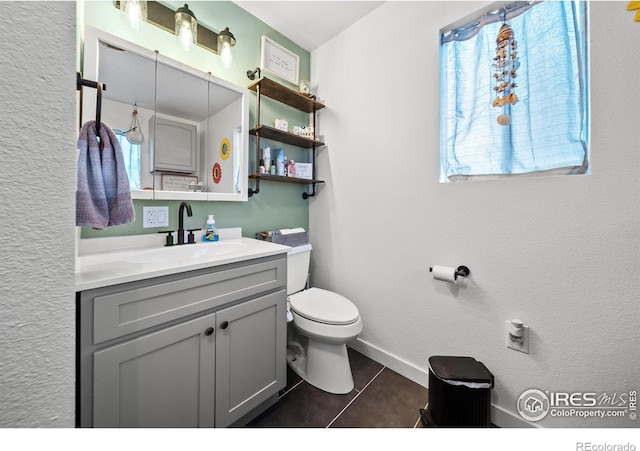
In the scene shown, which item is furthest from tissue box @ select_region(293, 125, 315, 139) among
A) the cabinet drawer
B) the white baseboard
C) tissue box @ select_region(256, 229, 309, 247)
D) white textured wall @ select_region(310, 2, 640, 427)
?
the white baseboard

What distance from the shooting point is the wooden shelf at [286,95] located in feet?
5.10

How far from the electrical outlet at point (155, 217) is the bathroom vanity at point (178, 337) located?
163 millimetres

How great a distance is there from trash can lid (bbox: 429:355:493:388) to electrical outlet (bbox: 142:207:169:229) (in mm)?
1575

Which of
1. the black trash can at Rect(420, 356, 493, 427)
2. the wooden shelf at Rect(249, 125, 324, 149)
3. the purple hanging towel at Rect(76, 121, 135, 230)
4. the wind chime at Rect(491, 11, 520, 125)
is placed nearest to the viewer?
the purple hanging towel at Rect(76, 121, 135, 230)

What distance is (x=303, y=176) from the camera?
183 centimetres

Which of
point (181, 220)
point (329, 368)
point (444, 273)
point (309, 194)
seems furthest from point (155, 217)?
point (444, 273)

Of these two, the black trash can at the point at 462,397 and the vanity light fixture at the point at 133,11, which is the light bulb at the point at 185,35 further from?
the black trash can at the point at 462,397

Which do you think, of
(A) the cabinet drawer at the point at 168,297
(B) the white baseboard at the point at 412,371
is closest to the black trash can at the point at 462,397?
(B) the white baseboard at the point at 412,371

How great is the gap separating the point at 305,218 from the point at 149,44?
1.43 meters

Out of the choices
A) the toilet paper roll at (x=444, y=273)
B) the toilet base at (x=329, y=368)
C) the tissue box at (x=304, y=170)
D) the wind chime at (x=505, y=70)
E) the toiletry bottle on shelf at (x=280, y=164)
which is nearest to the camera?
the wind chime at (x=505, y=70)

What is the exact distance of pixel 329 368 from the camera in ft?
4.55

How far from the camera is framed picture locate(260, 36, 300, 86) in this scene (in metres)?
1.67

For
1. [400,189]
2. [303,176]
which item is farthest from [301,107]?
[400,189]

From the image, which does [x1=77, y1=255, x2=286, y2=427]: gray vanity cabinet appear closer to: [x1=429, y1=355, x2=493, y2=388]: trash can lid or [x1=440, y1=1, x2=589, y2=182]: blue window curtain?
[x1=429, y1=355, x2=493, y2=388]: trash can lid
